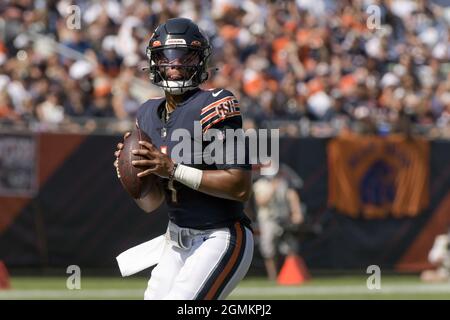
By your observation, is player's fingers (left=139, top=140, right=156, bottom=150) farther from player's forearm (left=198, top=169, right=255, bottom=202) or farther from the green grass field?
the green grass field

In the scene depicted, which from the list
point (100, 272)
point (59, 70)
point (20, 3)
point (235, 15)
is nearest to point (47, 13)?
point (20, 3)

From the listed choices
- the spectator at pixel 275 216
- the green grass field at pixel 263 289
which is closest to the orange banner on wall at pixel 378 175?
the spectator at pixel 275 216

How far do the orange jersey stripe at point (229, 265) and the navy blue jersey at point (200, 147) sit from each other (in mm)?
64

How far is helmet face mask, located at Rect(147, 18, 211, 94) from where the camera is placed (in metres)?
5.43

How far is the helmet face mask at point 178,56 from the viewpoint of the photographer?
5.43 meters

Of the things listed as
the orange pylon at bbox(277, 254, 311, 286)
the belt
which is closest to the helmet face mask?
Answer: the belt

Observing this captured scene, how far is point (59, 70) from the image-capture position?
1439 cm

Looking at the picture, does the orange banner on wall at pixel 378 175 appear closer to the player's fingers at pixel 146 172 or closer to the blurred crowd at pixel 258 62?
the blurred crowd at pixel 258 62

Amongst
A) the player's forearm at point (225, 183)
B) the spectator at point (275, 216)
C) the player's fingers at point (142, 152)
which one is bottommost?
the spectator at point (275, 216)

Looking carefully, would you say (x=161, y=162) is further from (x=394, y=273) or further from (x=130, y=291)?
(x=394, y=273)

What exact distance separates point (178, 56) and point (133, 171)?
0.66 metres

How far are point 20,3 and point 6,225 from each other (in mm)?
3955

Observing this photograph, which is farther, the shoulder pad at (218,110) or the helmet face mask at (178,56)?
the helmet face mask at (178,56)

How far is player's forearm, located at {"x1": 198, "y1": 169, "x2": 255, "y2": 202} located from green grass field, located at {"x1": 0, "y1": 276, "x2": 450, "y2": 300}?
5.48m
